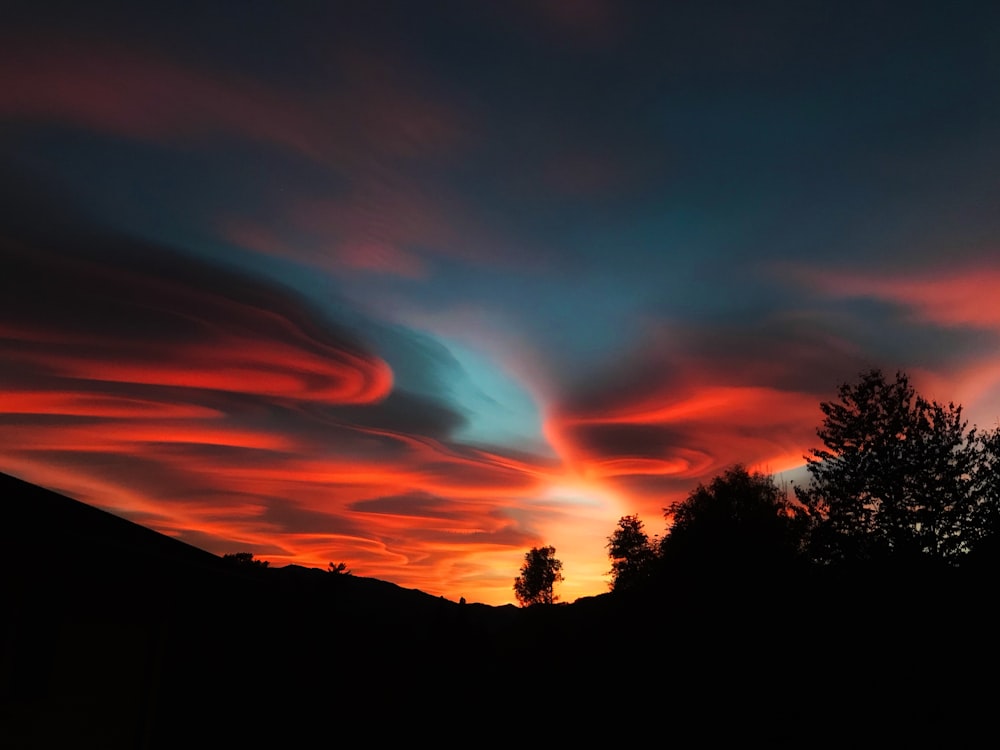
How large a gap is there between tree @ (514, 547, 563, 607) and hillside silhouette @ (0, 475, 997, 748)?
56.5 meters

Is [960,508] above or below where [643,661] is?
above

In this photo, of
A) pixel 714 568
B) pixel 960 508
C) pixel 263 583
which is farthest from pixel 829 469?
pixel 263 583

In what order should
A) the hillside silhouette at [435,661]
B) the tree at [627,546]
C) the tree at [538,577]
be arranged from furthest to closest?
1. the tree at [538,577]
2. the tree at [627,546]
3. the hillside silhouette at [435,661]

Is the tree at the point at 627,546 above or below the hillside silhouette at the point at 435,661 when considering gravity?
above

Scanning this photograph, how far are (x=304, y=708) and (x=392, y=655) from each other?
52.4 ft

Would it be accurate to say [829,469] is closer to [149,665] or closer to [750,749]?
[750,749]

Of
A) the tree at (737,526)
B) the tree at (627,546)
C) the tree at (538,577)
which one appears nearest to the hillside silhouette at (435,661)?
the tree at (737,526)

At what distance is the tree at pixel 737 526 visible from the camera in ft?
89.4

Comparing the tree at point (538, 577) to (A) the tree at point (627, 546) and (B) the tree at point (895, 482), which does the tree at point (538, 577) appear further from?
(B) the tree at point (895, 482)

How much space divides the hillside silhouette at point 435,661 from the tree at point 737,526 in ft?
4.78

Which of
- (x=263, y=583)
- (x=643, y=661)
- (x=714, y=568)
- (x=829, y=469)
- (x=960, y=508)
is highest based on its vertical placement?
(x=829, y=469)

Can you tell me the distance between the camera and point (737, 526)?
31.4 m

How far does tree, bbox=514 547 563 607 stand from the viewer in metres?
90.3

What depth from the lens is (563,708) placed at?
27.4m
